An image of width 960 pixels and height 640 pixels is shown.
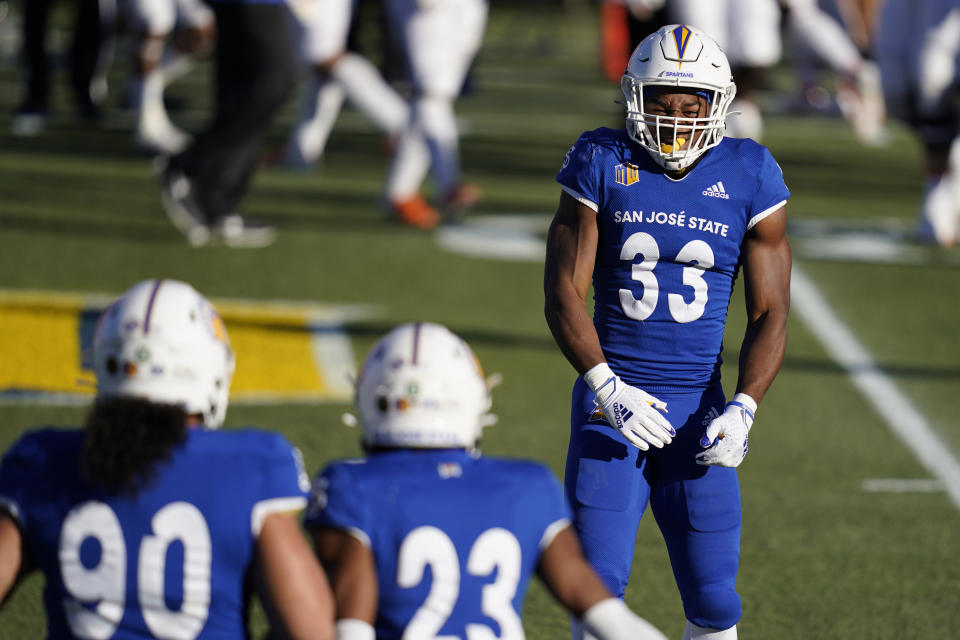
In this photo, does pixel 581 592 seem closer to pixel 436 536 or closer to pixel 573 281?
pixel 436 536

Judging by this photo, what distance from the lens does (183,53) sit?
40.6ft

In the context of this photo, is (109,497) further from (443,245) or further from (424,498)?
(443,245)

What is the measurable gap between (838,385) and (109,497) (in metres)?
4.97

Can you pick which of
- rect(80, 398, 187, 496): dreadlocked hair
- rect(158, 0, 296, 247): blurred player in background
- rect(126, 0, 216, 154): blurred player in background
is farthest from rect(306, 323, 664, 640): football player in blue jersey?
rect(126, 0, 216, 154): blurred player in background

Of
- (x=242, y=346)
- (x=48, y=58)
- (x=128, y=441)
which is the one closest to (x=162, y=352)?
(x=128, y=441)

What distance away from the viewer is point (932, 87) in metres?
9.34

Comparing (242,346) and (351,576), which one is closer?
(351,576)

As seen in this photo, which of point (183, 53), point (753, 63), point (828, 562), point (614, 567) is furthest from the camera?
point (183, 53)

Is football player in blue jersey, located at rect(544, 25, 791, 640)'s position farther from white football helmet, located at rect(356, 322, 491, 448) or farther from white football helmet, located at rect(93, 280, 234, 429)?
white football helmet, located at rect(93, 280, 234, 429)

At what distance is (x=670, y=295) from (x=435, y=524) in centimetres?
130

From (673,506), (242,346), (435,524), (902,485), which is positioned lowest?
(242,346)

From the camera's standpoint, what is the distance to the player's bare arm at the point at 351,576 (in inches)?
108

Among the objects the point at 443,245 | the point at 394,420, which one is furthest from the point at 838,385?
the point at 394,420

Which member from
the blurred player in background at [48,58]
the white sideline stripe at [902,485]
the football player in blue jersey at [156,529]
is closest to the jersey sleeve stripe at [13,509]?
the football player in blue jersey at [156,529]
